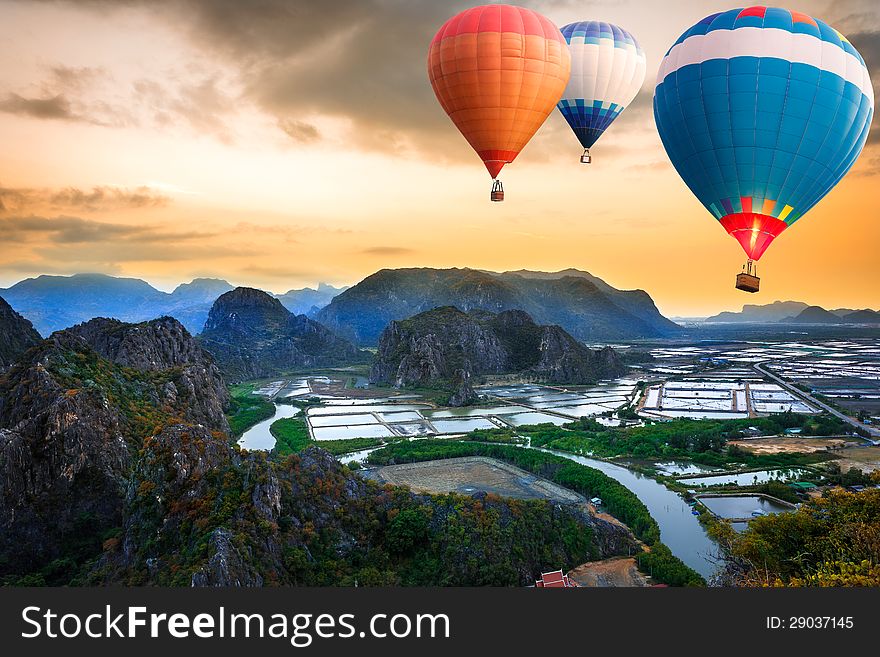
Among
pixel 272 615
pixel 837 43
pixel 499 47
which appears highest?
pixel 499 47

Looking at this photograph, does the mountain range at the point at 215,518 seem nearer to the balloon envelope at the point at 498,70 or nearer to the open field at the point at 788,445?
the balloon envelope at the point at 498,70

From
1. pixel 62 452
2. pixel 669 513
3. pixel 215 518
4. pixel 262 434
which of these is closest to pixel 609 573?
pixel 669 513

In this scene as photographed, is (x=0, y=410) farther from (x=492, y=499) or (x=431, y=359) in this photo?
(x=431, y=359)

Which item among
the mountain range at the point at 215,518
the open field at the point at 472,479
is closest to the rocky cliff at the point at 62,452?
the mountain range at the point at 215,518

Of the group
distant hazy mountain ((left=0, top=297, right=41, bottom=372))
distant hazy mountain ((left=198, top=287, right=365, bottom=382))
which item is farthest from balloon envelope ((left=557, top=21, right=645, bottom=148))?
distant hazy mountain ((left=198, top=287, right=365, bottom=382))

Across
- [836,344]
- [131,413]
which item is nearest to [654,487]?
[131,413]

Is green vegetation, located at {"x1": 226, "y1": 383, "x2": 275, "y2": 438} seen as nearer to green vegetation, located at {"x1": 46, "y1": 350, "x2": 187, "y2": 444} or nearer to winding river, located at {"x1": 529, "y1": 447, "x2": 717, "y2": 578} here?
green vegetation, located at {"x1": 46, "y1": 350, "x2": 187, "y2": 444}
